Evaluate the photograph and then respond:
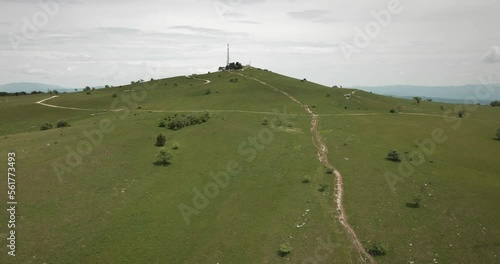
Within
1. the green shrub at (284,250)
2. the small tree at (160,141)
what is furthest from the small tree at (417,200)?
A: the small tree at (160,141)

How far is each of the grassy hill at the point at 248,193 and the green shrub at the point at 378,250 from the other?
0.56 m

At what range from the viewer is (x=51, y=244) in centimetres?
3294

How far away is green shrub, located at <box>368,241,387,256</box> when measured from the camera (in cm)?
3275

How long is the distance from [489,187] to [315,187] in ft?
79.8

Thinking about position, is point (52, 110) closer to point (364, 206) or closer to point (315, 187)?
point (315, 187)

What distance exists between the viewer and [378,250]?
32812 millimetres

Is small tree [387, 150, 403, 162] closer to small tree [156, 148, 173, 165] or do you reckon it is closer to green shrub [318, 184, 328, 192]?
green shrub [318, 184, 328, 192]

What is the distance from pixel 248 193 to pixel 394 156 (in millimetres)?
27677

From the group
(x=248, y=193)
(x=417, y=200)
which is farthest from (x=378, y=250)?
(x=248, y=193)

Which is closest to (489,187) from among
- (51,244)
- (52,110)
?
(51,244)

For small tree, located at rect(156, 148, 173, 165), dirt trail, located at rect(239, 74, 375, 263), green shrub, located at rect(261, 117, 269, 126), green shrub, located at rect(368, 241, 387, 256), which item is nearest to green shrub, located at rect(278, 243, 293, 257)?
dirt trail, located at rect(239, 74, 375, 263)

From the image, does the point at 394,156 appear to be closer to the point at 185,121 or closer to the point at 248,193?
the point at 248,193

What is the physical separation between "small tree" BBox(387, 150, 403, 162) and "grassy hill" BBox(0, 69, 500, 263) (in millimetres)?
1634

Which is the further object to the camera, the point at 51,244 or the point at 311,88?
the point at 311,88
